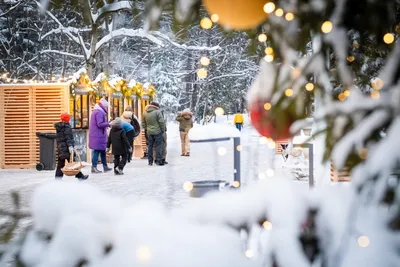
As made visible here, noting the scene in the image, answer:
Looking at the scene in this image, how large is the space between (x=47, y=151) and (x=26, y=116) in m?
1.61

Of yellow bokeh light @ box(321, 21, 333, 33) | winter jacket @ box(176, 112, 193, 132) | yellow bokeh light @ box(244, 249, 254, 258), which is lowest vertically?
yellow bokeh light @ box(244, 249, 254, 258)

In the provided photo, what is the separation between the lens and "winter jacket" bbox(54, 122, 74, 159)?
11227 mm

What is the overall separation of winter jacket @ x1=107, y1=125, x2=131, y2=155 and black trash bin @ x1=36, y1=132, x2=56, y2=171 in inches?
121

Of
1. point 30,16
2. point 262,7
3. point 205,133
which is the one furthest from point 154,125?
point 30,16

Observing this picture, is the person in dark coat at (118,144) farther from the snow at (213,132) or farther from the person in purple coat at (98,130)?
the snow at (213,132)

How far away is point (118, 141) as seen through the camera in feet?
41.1

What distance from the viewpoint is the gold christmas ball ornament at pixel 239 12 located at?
168 centimetres

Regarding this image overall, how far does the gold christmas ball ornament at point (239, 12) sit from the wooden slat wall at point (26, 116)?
1470 centimetres

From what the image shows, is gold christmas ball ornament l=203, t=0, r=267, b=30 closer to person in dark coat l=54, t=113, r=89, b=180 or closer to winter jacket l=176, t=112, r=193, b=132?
person in dark coat l=54, t=113, r=89, b=180

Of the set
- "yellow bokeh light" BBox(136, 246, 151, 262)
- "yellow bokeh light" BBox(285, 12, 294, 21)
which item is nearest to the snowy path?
"yellow bokeh light" BBox(285, 12, 294, 21)

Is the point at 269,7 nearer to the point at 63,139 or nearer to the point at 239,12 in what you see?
the point at 239,12

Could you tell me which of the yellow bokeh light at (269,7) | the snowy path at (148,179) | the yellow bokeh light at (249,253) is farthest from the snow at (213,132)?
the yellow bokeh light at (249,253)

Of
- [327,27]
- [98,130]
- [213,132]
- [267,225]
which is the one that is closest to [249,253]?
[267,225]

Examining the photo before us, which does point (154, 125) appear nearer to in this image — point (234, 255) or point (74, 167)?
point (74, 167)
